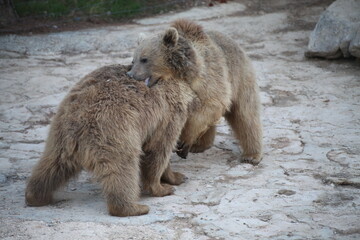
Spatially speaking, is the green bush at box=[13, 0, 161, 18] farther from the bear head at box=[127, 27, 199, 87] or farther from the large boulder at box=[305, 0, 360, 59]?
the bear head at box=[127, 27, 199, 87]

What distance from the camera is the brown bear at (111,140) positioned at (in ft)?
16.0

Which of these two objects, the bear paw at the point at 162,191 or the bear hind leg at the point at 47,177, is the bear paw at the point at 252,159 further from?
the bear hind leg at the point at 47,177

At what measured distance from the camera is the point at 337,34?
9.26 meters

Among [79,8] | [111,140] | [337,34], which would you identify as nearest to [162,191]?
[111,140]

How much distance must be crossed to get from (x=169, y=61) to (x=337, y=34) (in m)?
4.44

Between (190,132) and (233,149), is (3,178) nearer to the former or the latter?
(190,132)

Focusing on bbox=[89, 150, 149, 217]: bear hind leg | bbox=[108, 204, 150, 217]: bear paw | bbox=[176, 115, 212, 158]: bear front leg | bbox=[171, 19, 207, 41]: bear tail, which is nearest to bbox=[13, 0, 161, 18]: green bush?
bbox=[171, 19, 207, 41]: bear tail

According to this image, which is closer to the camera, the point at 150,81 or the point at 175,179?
the point at 150,81

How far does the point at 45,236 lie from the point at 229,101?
8.55ft

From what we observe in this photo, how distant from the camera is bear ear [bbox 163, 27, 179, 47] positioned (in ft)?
18.8

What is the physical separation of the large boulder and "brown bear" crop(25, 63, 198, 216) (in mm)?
4654

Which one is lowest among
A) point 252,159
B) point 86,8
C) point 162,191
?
point 252,159

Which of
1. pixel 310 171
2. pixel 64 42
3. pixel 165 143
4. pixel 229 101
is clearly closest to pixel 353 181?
pixel 310 171

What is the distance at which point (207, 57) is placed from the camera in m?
6.02
